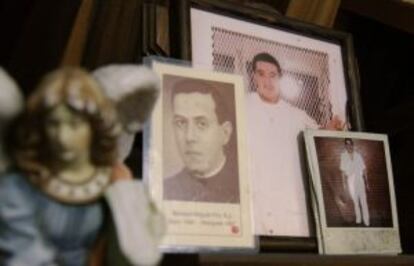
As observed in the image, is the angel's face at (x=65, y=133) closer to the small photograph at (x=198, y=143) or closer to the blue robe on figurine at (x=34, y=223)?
the blue robe on figurine at (x=34, y=223)

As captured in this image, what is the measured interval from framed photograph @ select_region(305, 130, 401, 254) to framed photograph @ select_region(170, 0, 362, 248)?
20 mm

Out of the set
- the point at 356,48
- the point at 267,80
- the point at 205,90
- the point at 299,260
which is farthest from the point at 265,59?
the point at 356,48

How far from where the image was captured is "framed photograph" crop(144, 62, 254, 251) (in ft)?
2.15

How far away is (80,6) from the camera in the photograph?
803mm

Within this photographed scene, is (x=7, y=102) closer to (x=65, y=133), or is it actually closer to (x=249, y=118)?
→ (x=65, y=133)

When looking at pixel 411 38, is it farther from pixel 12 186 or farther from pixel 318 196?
pixel 12 186

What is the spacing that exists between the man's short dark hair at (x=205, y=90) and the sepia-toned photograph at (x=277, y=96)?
53mm

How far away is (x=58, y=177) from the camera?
47 centimetres

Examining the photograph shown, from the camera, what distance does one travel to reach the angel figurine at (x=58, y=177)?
18.1 inches

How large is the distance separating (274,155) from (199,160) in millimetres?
126

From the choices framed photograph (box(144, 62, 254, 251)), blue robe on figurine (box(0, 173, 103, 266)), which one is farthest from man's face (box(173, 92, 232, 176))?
blue robe on figurine (box(0, 173, 103, 266))

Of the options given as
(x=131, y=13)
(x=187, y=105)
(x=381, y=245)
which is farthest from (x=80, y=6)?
(x=381, y=245)

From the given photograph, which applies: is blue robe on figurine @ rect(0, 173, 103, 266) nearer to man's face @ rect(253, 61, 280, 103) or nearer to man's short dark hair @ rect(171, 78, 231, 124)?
A: man's short dark hair @ rect(171, 78, 231, 124)

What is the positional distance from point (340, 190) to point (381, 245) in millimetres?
82
